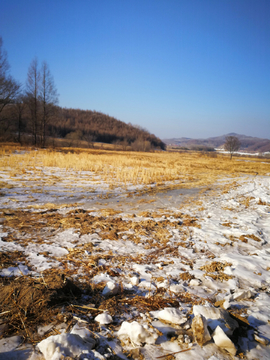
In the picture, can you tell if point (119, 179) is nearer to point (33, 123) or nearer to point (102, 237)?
point (102, 237)

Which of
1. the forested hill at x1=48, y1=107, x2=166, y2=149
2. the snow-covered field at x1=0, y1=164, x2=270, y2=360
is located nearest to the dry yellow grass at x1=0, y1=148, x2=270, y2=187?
the snow-covered field at x1=0, y1=164, x2=270, y2=360

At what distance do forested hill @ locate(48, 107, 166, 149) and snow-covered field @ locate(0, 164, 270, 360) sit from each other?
229ft

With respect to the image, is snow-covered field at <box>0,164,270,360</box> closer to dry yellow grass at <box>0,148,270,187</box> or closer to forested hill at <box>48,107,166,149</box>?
dry yellow grass at <box>0,148,270,187</box>

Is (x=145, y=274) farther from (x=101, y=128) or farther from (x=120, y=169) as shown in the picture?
(x=101, y=128)

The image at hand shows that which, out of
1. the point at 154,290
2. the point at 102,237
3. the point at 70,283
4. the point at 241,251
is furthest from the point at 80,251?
the point at 241,251

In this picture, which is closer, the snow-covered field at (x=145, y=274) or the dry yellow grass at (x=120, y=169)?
the snow-covered field at (x=145, y=274)

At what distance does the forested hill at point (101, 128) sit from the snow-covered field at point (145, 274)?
229 ft

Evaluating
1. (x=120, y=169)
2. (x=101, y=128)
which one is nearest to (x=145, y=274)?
(x=120, y=169)

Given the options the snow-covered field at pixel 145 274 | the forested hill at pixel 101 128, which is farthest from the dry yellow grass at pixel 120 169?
the forested hill at pixel 101 128

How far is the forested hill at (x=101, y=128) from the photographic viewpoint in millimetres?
79000

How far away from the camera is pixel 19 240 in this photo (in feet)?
12.9

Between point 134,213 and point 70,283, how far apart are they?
3.64 meters

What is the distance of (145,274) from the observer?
3080 mm

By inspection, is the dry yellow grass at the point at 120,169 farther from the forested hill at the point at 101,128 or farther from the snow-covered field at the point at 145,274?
the forested hill at the point at 101,128
